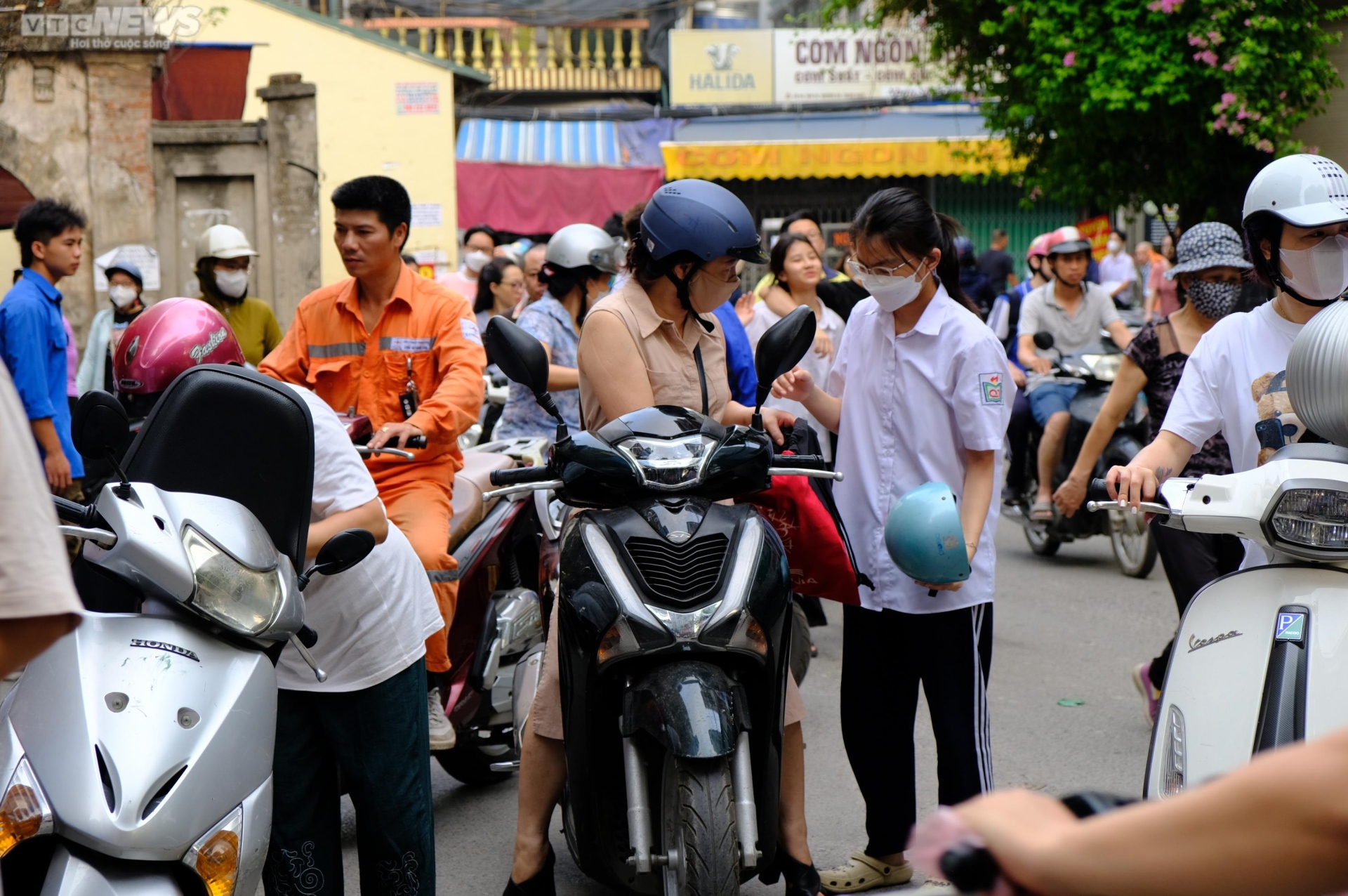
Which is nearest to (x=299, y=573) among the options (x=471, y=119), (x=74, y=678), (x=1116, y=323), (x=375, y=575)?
(x=375, y=575)

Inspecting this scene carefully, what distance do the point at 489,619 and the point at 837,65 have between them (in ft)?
71.2

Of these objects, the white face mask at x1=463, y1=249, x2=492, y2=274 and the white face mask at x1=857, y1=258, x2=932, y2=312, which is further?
the white face mask at x1=463, y1=249, x2=492, y2=274

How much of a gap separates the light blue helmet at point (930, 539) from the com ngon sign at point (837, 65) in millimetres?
22370

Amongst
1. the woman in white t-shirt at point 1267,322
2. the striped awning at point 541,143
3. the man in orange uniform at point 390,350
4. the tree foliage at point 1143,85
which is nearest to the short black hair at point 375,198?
the man in orange uniform at point 390,350

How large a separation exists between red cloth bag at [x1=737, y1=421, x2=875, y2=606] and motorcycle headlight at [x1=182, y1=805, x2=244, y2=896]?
1.68m

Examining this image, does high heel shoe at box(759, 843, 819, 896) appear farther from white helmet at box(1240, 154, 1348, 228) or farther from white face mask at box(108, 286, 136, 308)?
white face mask at box(108, 286, 136, 308)

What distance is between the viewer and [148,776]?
2.35 m

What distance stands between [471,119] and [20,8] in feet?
64.5

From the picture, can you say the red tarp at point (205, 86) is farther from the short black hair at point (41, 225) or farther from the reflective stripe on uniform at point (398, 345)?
A: the reflective stripe on uniform at point (398, 345)

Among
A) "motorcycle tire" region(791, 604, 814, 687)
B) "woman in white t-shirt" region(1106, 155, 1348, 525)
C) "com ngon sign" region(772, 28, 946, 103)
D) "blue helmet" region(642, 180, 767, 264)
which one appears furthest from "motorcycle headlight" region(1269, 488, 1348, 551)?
"com ngon sign" region(772, 28, 946, 103)

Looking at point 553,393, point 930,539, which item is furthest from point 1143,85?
point 930,539

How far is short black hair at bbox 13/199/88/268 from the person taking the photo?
287 inches

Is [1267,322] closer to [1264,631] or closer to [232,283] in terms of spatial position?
[1264,631]

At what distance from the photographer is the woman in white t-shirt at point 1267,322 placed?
3598 mm
